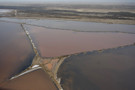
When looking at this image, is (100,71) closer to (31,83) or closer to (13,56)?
(31,83)

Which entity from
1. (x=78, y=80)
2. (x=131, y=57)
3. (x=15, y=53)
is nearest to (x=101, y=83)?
(x=78, y=80)

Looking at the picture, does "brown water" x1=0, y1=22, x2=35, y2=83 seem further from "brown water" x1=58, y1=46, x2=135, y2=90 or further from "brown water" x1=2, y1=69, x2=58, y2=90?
"brown water" x1=58, y1=46, x2=135, y2=90

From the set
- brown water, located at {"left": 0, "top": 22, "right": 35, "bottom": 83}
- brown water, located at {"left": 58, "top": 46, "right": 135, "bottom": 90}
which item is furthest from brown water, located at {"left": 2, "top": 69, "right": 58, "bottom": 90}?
brown water, located at {"left": 58, "top": 46, "right": 135, "bottom": 90}

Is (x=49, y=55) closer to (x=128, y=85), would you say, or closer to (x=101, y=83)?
(x=101, y=83)

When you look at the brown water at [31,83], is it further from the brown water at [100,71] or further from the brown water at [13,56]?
the brown water at [100,71]

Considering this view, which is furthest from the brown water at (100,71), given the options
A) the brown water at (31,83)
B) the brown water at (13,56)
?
the brown water at (13,56)

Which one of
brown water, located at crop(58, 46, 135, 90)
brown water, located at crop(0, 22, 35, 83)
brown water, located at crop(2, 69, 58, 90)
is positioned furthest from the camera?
brown water, located at crop(0, 22, 35, 83)
